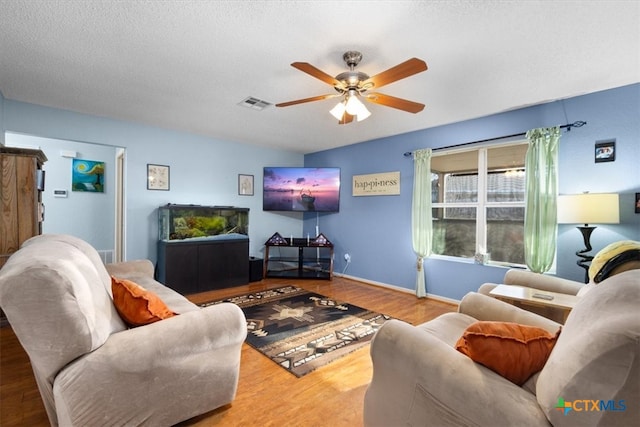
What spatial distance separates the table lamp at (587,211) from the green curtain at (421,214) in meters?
1.52

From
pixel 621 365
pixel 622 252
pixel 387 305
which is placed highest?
pixel 622 252

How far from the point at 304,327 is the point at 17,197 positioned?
2.96 meters

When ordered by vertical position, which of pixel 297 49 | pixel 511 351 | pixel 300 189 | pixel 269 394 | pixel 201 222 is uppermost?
pixel 297 49

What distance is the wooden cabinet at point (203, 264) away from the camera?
3.92 meters

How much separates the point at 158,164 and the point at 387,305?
Result: 3.85m

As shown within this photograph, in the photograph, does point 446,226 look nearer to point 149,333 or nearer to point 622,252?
point 622,252

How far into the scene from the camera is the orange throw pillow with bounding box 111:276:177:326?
1.49 metres

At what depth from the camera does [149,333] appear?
136cm

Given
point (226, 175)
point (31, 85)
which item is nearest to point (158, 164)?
point (226, 175)

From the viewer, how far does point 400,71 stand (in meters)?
1.87

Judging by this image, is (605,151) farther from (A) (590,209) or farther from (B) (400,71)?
(B) (400,71)

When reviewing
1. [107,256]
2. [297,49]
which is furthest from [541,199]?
[107,256]

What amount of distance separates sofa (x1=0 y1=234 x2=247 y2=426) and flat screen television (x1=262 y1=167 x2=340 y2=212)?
12.0 ft

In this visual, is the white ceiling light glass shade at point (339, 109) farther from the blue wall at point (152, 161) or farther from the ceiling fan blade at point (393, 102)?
the blue wall at point (152, 161)
